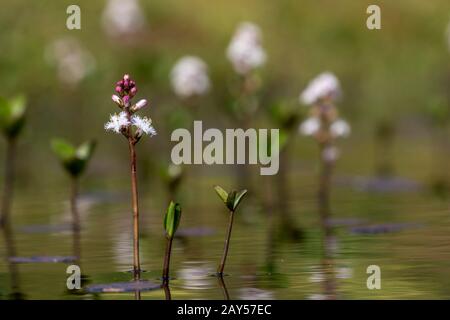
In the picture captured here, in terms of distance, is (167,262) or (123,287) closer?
(123,287)

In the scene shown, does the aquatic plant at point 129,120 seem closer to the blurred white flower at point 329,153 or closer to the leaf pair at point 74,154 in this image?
the leaf pair at point 74,154

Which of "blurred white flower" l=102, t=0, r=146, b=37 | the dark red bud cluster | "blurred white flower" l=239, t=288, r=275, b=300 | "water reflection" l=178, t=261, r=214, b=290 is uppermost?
"blurred white flower" l=102, t=0, r=146, b=37

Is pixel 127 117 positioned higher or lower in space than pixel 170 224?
higher

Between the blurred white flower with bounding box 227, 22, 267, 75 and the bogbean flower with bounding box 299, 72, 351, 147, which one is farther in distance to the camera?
the blurred white flower with bounding box 227, 22, 267, 75

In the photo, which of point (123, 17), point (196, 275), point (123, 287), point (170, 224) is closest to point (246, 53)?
point (196, 275)

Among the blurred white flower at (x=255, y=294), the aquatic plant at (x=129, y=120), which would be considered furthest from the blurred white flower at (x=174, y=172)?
the blurred white flower at (x=255, y=294)

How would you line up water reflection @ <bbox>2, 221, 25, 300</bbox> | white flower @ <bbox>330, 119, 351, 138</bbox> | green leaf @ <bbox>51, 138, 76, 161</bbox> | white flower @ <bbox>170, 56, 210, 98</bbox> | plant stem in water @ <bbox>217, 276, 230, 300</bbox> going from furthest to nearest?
white flower @ <bbox>170, 56, 210, 98</bbox>, white flower @ <bbox>330, 119, 351, 138</bbox>, green leaf @ <bbox>51, 138, 76, 161</bbox>, water reflection @ <bbox>2, 221, 25, 300</bbox>, plant stem in water @ <bbox>217, 276, 230, 300</bbox>

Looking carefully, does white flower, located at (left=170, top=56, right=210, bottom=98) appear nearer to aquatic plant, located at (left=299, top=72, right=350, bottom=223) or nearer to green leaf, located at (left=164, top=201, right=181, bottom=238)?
aquatic plant, located at (left=299, top=72, right=350, bottom=223)

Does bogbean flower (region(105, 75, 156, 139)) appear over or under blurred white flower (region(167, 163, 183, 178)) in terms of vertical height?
over

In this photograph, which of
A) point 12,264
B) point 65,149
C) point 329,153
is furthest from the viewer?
point 329,153

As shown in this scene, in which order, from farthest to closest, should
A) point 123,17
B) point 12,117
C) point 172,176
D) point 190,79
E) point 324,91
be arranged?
1. point 123,17
2. point 190,79
3. point 324,91
4. point 172,176
5. point 12,117

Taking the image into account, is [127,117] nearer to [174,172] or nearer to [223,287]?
[223,287]

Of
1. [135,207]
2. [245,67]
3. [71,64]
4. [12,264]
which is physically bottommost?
[12,264]

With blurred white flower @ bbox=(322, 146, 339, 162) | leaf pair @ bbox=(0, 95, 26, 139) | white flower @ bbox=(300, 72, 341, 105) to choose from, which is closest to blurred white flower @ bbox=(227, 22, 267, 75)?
blurred white flower @ bbox=(322, 146, 339, 162)
